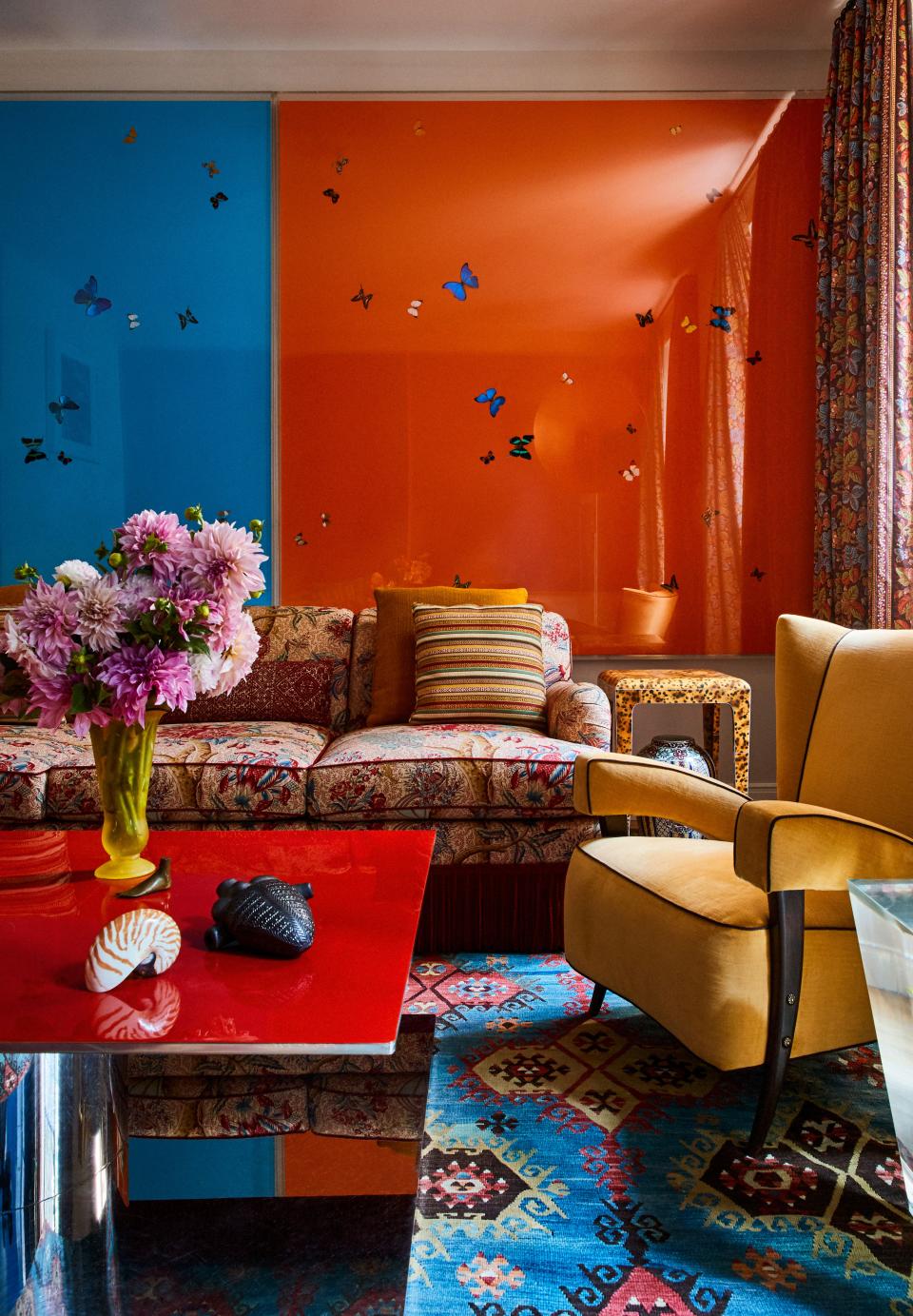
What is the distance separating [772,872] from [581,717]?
139cm

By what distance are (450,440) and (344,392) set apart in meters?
0.47

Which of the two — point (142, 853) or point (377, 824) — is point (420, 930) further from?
point (142, 853)

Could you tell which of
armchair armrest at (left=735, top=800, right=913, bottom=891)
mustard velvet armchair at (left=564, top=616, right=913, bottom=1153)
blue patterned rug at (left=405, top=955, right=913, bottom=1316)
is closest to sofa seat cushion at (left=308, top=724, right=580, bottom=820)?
mustard velvet armchair at (left=564, top=616, right=913, bottom=1153)

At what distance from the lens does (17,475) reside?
409cm

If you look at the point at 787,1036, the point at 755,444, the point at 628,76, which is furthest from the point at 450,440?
the point at 787,1036

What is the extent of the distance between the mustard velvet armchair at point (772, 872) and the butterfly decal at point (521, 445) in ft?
6.97

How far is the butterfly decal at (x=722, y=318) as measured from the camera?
4098 mm

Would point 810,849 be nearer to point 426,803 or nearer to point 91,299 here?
point 426,803

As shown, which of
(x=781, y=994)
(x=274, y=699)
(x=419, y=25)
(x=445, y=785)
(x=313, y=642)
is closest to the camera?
(x=781, y=994)

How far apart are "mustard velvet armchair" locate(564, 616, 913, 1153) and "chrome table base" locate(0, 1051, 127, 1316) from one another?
0.92m

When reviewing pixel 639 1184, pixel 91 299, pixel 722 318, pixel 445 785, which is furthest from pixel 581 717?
pixel 91 299

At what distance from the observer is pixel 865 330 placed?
3592mm

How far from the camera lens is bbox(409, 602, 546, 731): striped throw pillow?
9.99 ft

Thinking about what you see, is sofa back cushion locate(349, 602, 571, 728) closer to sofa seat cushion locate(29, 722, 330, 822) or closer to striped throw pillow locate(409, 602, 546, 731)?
striped throw pillow locate(409, 602, 546, 731)
